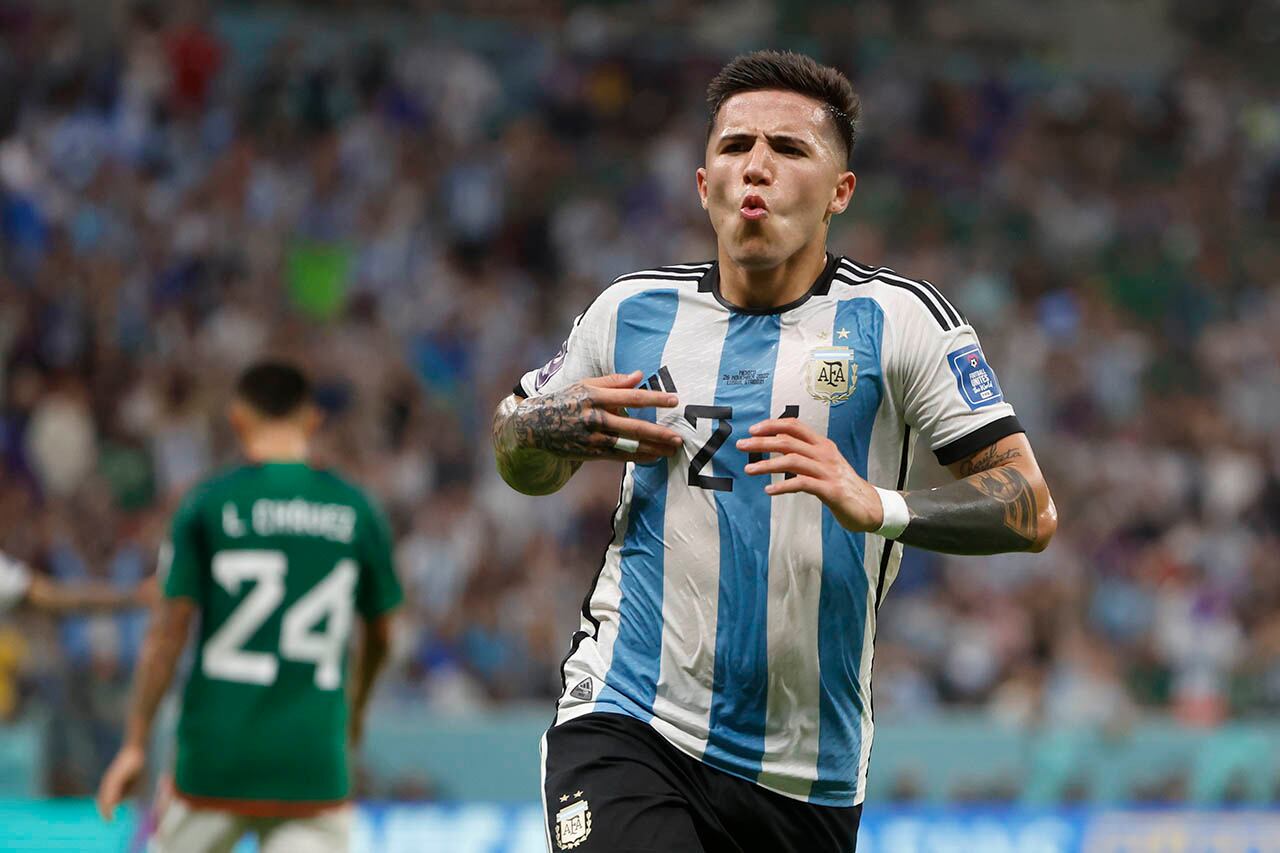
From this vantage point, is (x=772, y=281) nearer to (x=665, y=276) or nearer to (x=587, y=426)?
(x=665, y=276)

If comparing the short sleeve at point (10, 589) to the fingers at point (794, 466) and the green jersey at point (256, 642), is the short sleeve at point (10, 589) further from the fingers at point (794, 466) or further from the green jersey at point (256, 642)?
the fingers at point (794, 466)

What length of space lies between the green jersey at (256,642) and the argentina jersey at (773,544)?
205 centimetres

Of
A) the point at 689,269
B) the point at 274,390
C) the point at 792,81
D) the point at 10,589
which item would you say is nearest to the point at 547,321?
the point at 10,589

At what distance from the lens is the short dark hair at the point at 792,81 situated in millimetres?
4055

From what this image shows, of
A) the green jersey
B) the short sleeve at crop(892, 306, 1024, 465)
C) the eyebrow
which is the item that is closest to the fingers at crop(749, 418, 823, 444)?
the short sleeve at crop(892, 306, 1024, 465)

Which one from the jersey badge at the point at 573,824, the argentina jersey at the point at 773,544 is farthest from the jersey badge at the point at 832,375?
the jersey badge at the point at 573,824

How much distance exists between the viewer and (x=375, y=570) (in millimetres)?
6059

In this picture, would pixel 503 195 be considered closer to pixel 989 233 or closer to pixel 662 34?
pixel 662 34

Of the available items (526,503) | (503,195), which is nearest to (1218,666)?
(526,503)

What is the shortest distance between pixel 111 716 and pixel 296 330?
428 cm

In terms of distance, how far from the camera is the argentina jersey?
3.86 metres

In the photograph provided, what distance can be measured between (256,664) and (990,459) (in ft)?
9.68

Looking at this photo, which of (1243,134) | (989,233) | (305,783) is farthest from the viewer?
(1243,134)

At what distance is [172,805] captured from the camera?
5.86m
